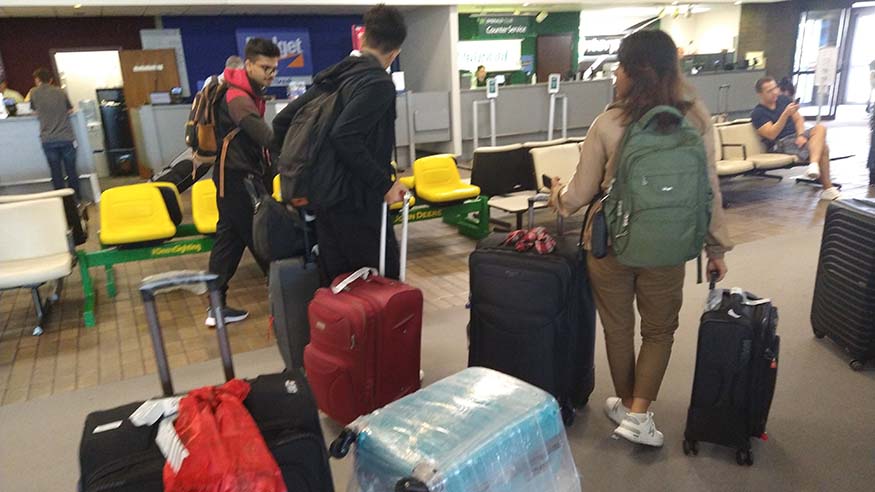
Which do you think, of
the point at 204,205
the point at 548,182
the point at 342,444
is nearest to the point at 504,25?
the point at 204,205

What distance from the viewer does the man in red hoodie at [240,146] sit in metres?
3.20

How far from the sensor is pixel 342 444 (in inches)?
54.4

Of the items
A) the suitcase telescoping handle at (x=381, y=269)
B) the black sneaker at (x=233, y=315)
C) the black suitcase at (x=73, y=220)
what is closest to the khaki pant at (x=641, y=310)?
the suitcase telescoping handle at (x=381, y=269)

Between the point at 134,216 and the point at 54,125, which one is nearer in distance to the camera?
the point at 134,216

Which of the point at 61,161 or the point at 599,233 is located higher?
the point at 599,233

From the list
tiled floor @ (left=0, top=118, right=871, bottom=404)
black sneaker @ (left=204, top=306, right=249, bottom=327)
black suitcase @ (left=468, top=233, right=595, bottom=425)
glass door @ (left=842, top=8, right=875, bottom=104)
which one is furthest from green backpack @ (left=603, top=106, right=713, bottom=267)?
glass door @ (left=842, top=8, right=875, bottom=104)

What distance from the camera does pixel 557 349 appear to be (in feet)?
7.38

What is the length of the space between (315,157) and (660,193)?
49.5 inches

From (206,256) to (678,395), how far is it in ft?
13.4

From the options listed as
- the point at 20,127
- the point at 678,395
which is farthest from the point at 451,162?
the point at 20,127

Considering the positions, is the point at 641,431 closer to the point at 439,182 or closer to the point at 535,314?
the point at 535,314

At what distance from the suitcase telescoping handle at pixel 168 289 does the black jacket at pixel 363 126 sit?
855 millimetres

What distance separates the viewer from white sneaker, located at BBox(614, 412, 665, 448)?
7.33 ft

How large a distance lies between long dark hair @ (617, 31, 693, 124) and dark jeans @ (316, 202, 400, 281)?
1.12 m
